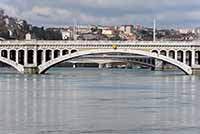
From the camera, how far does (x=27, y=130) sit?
27.8 metres

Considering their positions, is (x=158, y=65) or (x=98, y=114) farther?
(x=158, y=65)

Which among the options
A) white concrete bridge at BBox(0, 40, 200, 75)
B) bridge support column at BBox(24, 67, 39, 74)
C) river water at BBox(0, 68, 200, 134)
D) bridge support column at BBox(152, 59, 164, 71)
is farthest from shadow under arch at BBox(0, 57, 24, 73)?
bridge support column at BBox(152, 59, 164, 71)

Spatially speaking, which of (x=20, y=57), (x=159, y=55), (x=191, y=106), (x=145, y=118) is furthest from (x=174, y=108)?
(x=20, y=57)

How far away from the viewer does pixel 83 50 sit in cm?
9006

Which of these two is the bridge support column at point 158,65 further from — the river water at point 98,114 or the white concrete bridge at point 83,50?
the river water at point 98,114

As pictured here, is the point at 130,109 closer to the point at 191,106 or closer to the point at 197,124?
the point at 191,106

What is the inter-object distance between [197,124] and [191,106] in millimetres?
8699

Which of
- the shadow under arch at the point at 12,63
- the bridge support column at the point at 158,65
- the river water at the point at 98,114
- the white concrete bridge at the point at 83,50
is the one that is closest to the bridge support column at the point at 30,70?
the white concrete bridge at the point at 83,50

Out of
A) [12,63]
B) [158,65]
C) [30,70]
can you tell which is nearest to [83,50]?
[30,70]

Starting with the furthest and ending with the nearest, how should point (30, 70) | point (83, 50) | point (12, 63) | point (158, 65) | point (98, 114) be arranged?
point (158, 65)
point (83, 50)
point (30, 70)
point (12, 63)
point (98, 114)

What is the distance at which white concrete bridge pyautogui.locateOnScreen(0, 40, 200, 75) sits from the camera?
8962 cm

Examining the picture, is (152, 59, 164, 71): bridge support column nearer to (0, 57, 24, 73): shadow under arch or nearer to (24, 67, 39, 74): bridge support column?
(24, 67, 39, 74): bridge support column

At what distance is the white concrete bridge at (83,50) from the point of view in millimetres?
89625

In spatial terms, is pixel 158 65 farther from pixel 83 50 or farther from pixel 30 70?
pixel 30 70
